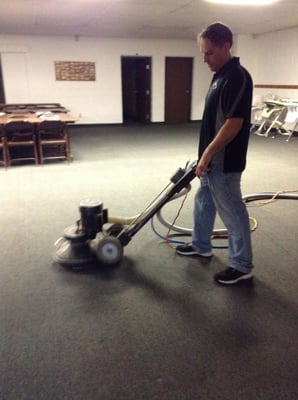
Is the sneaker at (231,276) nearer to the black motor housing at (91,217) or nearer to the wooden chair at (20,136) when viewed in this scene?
the black motor housing at (91,217)

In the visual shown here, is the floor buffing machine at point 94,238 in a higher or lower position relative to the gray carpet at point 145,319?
higher

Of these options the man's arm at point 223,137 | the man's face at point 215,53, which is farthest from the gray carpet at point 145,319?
the man's face at point 215,53

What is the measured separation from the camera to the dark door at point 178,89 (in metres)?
10.6

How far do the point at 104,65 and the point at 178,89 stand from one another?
236 centimetres

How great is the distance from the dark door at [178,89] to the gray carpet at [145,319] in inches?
307

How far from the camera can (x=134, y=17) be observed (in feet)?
22.0

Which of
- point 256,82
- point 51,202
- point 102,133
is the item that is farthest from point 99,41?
point 51,202

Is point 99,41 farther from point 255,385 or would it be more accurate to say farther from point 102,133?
point 255,385

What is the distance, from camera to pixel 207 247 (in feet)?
8.61

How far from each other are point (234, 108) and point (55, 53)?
894cm

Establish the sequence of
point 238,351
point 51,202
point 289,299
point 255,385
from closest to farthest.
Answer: point 255,385 < point 238,351 < point 289,299 < point 51,202

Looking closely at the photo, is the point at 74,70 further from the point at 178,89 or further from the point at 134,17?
the point at 134,17

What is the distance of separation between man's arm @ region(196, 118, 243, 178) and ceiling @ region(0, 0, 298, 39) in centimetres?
428

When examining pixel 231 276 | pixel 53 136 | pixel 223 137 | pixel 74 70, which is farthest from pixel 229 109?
pixel 74 70
